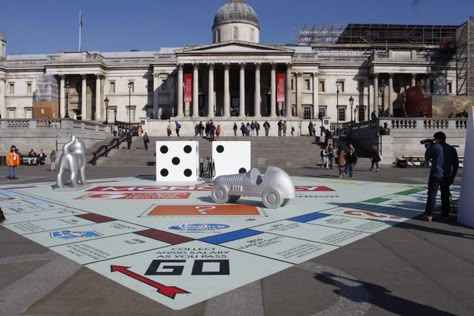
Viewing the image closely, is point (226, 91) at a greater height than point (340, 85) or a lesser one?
lesser

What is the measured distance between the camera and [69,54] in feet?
240

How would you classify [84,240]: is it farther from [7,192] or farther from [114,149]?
[114,149]

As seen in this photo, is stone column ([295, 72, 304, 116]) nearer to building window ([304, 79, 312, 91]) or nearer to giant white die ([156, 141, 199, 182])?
building window ([304, 79, 312, 91])

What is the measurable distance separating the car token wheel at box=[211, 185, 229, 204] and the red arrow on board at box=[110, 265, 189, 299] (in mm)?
6446

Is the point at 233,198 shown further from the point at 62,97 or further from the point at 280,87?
the point at 62,97

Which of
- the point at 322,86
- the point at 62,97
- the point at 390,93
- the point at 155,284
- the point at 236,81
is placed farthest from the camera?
the point at 322,86

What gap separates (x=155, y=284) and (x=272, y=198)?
21.2 feet

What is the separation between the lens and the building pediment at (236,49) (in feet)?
211

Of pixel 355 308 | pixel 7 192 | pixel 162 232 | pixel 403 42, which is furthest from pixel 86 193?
pixel 403 42

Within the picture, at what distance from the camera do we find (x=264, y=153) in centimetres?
3944

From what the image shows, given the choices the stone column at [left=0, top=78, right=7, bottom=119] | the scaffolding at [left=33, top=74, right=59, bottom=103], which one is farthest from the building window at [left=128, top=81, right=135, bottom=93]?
the scaffolding at [left=33, top=74, right=59, bottom=103]

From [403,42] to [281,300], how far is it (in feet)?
318

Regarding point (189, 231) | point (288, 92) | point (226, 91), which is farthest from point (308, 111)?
point (189, 231)

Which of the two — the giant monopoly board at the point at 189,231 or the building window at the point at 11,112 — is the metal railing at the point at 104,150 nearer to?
the giant monopoly board at the point at 189,231
